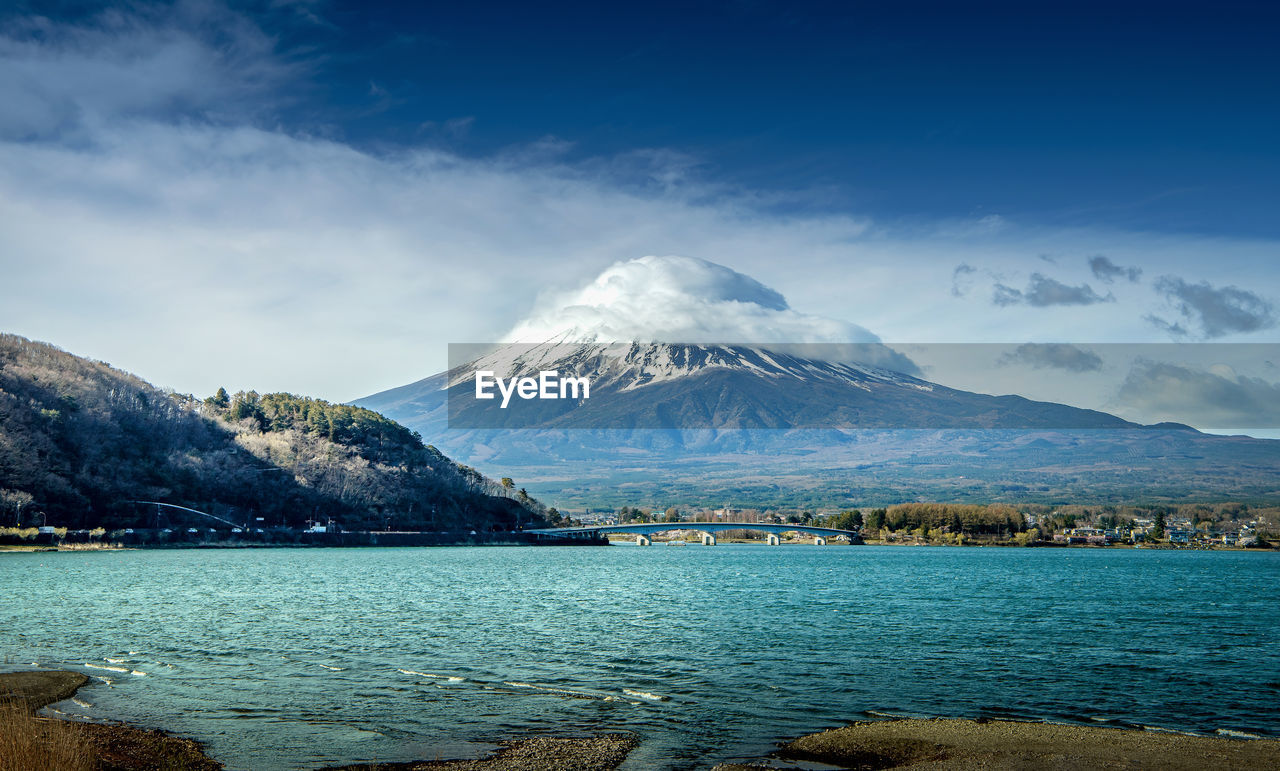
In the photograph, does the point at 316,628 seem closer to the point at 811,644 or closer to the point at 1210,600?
the point at 811,644

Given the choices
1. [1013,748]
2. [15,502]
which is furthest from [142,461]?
[1013,748]

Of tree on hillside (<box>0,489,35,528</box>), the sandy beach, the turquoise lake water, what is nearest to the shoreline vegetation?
the sandy beach

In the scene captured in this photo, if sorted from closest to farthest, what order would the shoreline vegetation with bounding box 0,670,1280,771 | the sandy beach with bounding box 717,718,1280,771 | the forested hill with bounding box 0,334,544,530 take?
the shoreline vegetation with bounding box 0,670,1280,771, the sandy beach with bounding box 717,718,1280,771, the forested hill with bounding box 0,334,544,530

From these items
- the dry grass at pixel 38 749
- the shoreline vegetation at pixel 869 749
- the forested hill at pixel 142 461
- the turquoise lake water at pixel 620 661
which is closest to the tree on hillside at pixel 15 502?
the forested hill at pixel 142 461

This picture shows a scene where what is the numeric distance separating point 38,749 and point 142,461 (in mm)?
163504

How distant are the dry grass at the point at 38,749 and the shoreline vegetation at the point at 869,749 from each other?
0.05 meters

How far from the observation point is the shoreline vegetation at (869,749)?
728 inches

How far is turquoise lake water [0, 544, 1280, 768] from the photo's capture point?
23.0 metres

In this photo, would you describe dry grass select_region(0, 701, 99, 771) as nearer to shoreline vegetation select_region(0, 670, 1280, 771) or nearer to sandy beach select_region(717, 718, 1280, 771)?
shoreline vegetation select_region(0, 670, 1280, 771)

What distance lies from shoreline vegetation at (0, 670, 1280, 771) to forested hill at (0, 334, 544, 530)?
130456 mm

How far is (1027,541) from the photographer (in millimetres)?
197625

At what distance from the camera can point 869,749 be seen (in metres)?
20.2

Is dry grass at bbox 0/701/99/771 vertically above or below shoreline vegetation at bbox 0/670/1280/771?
above

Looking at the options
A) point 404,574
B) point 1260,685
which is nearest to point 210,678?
point 1260,685
